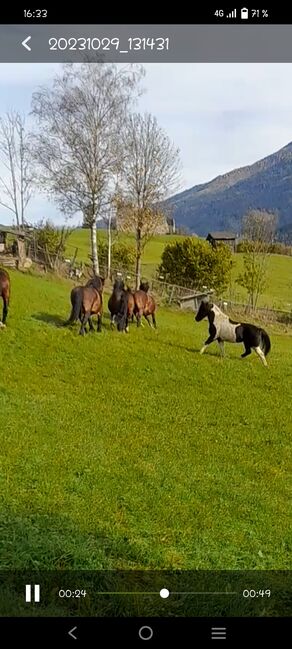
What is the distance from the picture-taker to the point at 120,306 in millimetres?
7027

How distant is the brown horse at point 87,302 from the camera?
17.1 ft

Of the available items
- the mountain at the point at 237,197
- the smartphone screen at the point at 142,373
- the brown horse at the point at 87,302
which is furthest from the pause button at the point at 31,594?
the brown horse at the point at 87,302

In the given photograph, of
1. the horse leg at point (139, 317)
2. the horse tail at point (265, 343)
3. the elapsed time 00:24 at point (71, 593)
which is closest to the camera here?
the elapsed time 00:24 at point (71, 593)

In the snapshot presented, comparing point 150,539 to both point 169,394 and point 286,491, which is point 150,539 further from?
point 169,394

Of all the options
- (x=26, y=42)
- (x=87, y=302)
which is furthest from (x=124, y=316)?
(x=26, y=42)

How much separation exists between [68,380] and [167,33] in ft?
13.2

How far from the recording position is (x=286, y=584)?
77.2 inches

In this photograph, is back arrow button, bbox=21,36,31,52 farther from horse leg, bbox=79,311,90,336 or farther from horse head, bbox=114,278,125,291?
horse leg, bbox=79,311,90,336

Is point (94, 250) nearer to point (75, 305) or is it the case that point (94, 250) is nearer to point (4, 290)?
point (75, 305)

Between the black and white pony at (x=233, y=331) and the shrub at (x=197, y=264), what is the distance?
292 millimetres

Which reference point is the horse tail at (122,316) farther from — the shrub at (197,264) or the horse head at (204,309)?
the shrub at (197,264)
